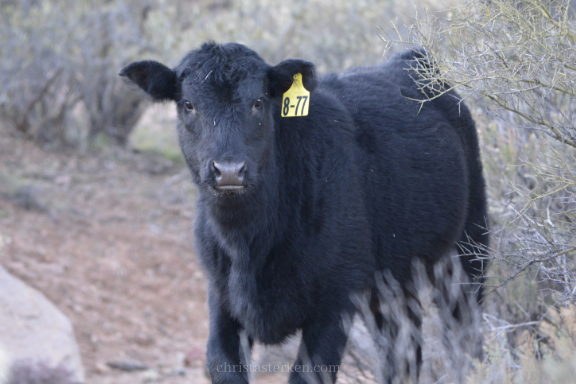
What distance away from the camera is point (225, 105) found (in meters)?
3.70

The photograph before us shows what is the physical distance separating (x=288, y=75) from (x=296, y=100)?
0.56 ft

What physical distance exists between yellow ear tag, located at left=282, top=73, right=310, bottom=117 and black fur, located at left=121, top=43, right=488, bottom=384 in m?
0.05

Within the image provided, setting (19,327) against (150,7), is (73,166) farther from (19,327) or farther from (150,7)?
(19,327)

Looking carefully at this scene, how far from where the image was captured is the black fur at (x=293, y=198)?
371 centimetres

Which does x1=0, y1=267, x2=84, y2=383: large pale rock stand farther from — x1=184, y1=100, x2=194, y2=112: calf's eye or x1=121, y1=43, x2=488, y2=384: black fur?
x1=184, y1=100, x2=194, y2=112: calf's eye

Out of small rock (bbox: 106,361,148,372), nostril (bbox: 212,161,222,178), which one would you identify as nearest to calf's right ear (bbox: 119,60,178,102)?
nostril (bbox: 212,161,222,178)

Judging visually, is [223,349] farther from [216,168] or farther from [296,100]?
[296,100]

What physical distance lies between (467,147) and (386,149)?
99cm

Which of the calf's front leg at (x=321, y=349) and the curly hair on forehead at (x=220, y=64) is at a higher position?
the curly hair on forehead at (x=220, y=64)

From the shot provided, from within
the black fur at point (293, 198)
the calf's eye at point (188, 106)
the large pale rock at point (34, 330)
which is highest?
the calf's eye at point (188, 106)

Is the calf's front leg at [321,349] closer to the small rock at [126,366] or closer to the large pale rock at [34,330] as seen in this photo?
the large pale rock at [34,330]

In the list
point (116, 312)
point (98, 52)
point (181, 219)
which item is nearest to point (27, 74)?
point (98, 52)

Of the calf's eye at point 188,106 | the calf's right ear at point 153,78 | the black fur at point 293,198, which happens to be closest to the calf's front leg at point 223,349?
the black fur at point 293,198

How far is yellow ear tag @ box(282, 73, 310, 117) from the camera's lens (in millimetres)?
3916
